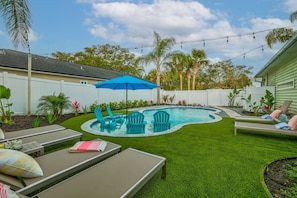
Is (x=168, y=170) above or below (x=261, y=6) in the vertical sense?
below

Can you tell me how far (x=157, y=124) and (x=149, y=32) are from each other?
13.7 metres

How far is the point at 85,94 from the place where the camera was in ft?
39.1

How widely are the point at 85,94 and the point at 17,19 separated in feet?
19.6

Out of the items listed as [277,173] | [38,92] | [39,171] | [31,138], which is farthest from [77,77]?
[277,173]

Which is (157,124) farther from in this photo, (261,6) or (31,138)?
(261,6)

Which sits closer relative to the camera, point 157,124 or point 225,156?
point 225,156

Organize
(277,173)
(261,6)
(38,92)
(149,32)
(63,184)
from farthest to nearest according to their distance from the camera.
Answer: (149,32) < (261,6) < (38,92) < (277,173) < (63,184)

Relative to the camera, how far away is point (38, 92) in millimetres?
9094

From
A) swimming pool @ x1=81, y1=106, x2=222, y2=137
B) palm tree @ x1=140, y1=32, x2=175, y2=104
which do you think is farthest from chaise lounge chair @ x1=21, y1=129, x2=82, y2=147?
palm tree @ x1=140, y1=32, x2=175, y2=104

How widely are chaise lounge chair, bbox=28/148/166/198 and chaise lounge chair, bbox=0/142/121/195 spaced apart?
0.19m

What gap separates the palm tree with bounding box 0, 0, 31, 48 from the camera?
6.47m

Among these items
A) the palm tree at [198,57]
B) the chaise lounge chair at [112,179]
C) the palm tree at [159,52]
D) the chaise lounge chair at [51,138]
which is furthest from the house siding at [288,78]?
the palm tree at [198,57]

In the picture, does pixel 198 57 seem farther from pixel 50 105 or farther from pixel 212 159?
pixel 212 159

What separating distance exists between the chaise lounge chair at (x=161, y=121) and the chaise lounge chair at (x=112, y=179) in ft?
13.9
